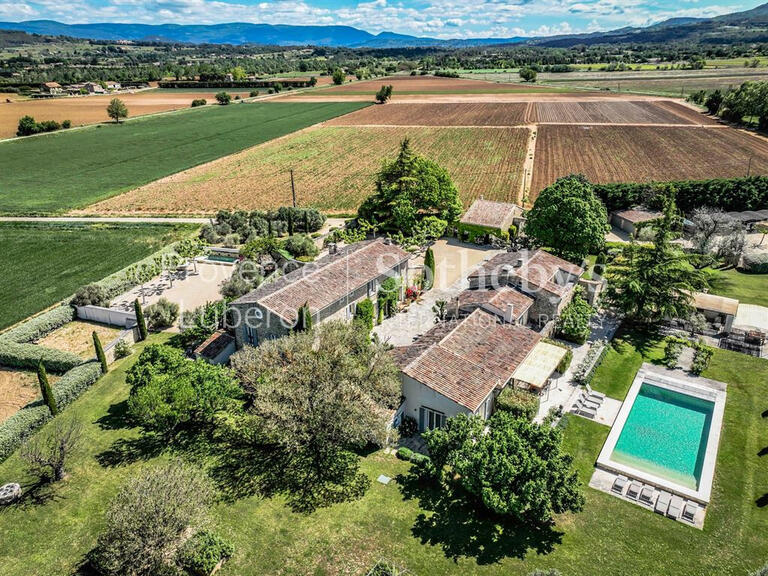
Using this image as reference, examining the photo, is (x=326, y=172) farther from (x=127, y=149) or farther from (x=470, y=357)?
(x=470, y=357)

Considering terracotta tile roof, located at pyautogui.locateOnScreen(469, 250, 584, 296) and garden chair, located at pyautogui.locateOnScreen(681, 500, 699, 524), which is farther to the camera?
terracotta tile roof, located at pyautogui.locateOnScreen(469, 250, 584, 296)

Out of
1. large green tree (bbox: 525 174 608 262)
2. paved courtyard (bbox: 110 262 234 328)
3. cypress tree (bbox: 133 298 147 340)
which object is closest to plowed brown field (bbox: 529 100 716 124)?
large green tree (bbox: 525 174 608 262)

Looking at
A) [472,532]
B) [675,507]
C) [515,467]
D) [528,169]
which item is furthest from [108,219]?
[675,507]

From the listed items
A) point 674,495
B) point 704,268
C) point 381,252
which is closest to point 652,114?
point 704,268

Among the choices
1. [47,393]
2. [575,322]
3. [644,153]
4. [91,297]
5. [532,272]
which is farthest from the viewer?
[644,153]

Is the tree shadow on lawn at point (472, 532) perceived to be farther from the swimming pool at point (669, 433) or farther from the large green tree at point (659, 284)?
the large green tree at point (659, 284)

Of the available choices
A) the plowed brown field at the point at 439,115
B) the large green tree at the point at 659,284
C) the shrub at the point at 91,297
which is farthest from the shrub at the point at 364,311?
the plowed brown field at the point at 439,115

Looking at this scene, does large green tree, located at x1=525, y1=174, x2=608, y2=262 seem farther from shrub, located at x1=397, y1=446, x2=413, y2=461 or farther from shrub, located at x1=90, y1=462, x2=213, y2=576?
shrub, located at x1=90, y1=462, x2=213, y2=576
